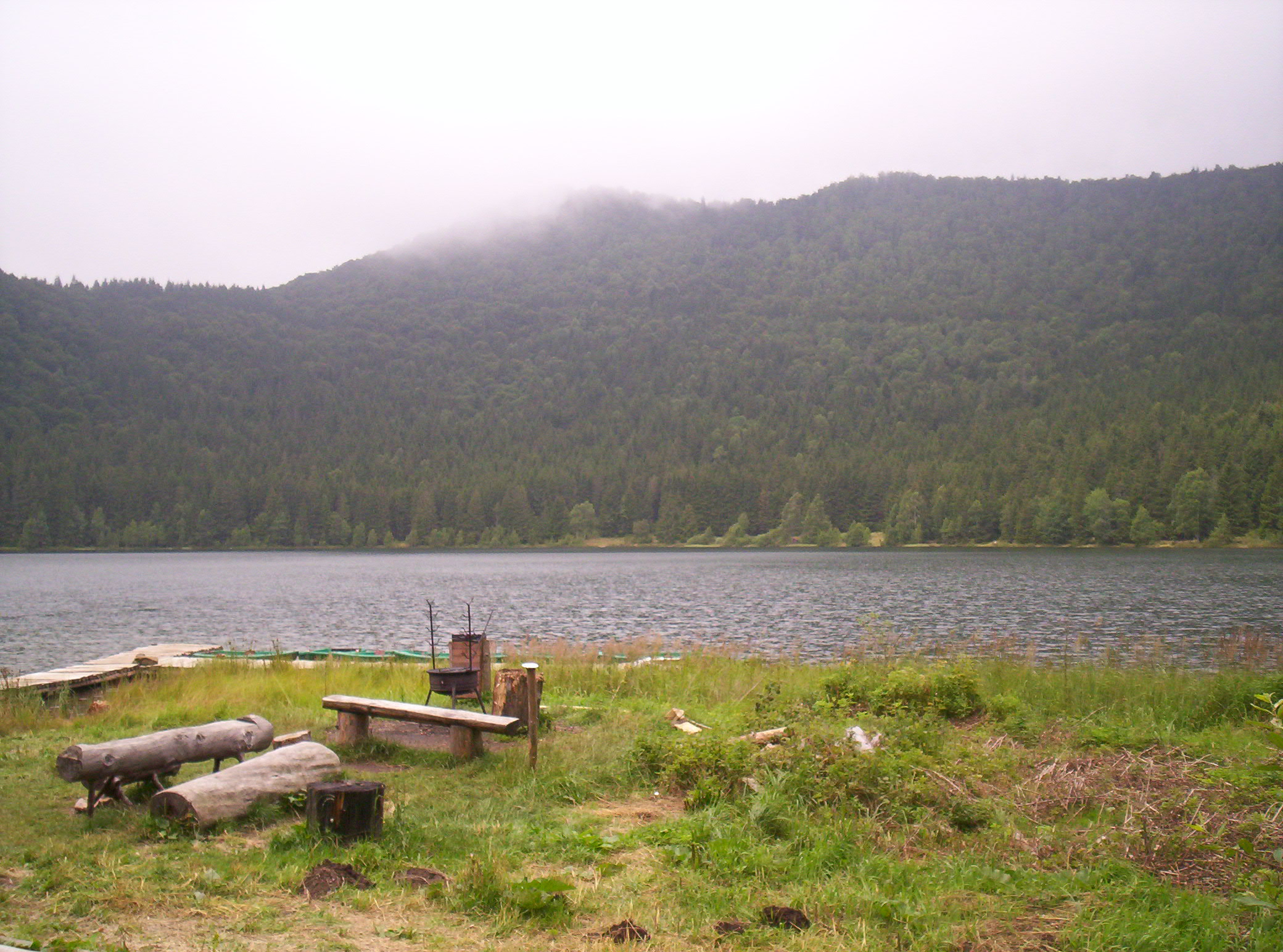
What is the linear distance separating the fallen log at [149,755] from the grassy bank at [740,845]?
0.94 feet

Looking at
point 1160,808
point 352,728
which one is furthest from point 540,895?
point 352,728

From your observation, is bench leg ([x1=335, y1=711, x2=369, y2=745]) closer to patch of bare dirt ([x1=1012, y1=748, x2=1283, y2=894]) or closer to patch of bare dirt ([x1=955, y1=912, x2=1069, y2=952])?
patch of bare dirt ([x1=1012, y1=748, x2=1283, y2=894])

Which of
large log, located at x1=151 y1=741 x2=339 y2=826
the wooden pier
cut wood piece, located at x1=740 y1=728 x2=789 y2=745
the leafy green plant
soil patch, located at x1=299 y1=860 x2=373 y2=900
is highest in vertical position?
large log, located at x1=151 y1=741 x2=339 y2=826

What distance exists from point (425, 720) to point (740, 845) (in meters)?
4.11

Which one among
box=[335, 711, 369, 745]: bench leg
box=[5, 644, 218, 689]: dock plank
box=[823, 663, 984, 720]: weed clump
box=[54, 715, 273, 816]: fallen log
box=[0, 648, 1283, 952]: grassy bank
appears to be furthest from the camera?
box=[5, 644, 218, 689]: dock plank

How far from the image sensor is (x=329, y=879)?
5977mm

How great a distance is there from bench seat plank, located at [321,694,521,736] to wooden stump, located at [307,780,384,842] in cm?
206

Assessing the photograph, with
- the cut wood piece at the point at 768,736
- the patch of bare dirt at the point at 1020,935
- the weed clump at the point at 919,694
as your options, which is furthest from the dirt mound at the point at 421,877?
the weed clump at the point at 919,694

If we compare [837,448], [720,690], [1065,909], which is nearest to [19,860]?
[1065,909]

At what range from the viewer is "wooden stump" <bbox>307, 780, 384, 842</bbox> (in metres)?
6.76

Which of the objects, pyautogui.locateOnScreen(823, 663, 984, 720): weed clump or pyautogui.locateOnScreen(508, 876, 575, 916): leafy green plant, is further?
pyautogui.locateOnScreen(823, 663, 984, 720): weed clump

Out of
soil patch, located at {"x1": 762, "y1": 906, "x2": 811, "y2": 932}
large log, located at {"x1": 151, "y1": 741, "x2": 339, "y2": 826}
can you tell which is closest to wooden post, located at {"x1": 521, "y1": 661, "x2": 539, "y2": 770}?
large log, located at {"x1": 151, "y1": 741, "x2": 339, "y2": 826}

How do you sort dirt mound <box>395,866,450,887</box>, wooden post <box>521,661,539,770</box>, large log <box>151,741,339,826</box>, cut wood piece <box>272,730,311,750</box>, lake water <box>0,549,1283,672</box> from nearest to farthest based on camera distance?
dirt mound <box>395,866,450,887</box>, large log <box>151,741,339,826</box>, wooden post <box>521,661,539,770</box>, cut wood piece <box>272,730,311,750</box>, lake water <box>0,549,1283,672</box>

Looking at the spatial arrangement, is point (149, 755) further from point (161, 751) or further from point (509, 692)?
point (509, 692)
